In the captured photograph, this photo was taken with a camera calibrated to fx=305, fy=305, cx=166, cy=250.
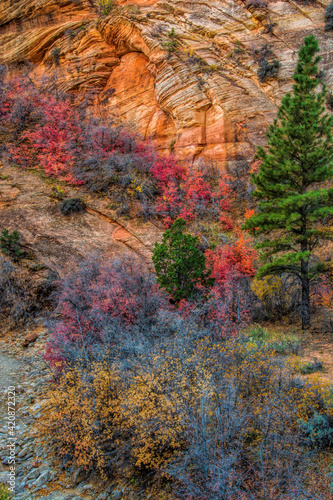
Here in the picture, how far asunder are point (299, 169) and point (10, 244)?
14365 mm

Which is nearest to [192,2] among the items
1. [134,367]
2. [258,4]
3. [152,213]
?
[258,4]

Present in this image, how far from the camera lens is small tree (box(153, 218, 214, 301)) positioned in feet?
40.6

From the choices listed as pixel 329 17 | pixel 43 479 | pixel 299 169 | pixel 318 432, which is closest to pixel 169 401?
pixel 318 432

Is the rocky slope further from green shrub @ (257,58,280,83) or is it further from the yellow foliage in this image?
green shrub @ (257,58,280,83)

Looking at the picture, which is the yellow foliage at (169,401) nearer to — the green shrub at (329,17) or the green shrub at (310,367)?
the green shrub at (310,367)

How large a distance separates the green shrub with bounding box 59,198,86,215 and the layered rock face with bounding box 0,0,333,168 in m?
8.17

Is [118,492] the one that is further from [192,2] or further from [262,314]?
[192,2]

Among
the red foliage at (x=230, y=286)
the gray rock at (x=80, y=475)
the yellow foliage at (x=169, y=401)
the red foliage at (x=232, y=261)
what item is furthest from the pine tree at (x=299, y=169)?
the gray rock at (x=80, y=475)

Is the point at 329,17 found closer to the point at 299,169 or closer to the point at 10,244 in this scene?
the point at 299,169

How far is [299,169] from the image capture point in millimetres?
11789

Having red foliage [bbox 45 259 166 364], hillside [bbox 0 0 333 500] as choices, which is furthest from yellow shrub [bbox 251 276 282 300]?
red foliage [bbox 45 259 166 364]

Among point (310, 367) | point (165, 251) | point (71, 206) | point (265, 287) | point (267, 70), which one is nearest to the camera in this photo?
point (310, 367)

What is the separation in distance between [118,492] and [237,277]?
32.3 feet

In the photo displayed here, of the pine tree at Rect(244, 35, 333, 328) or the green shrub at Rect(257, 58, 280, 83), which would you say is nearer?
the pine tree at Rect(244, 35, 333, 328)
